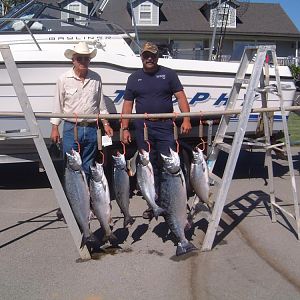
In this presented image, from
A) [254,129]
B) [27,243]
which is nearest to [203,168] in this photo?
[27,243]

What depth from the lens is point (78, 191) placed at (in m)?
4.44

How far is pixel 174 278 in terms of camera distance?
14.1ft

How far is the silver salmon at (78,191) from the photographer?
173 inches

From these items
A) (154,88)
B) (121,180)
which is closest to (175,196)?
(121,180)

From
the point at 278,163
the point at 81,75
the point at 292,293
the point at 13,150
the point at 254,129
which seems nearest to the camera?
the point at 292,293

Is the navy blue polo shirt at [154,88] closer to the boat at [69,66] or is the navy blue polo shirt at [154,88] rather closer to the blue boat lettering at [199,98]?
the boat at [69,66]

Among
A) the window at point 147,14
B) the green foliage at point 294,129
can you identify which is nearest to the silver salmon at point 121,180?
the green foliage at point 294,129

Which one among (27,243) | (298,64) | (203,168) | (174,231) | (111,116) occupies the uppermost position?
(111,116)

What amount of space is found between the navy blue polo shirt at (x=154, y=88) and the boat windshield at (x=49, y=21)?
294cm

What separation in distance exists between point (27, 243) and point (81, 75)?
1809 millimetres

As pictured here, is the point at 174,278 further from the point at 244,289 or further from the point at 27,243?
the point at 27,243

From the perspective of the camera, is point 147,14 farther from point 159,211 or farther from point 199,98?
point 159,211

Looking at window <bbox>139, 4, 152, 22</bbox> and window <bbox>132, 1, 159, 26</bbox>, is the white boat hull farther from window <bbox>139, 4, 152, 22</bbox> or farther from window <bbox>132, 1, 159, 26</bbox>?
window <bbox>139, 4, 152, 22</bbox>

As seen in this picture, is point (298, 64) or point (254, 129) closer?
point (254, 129)
